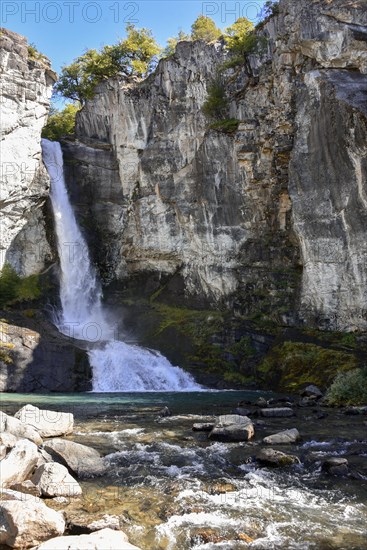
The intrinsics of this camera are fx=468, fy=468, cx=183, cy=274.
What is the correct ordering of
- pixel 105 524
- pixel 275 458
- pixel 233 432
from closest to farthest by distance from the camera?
pixel 105 524, pixel 275 458, pixel 233 432

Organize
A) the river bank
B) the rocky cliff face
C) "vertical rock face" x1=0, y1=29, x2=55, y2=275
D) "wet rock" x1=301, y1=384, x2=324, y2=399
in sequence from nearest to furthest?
the river bank < "wet rock" x1=301, y1=384, x2=324, y2=399 < the rocky cliff face < "vertical rock face" x1=0, y1=29, x2=55, y2=275

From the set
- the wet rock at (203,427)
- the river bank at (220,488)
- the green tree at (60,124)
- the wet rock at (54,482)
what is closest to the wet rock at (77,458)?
the river bank at (220,488)

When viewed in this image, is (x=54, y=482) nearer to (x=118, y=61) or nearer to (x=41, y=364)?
(x=41, y=364)

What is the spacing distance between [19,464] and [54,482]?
620 mm

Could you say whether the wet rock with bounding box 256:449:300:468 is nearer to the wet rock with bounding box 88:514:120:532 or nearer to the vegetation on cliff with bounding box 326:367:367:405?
the wet rock with bounding box 88:514:120:532

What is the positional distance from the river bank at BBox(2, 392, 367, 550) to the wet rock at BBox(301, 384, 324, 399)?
5407 mm

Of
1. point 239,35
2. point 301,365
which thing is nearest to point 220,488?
point 301,365

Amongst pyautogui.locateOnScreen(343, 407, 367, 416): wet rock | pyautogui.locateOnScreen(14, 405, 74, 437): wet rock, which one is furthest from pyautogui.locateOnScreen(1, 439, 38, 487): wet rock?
pyautogui.locateOnScreen(343, 407, 367, 416): wet rock

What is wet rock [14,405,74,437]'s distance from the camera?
998 cm

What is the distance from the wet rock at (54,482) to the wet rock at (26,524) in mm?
1077

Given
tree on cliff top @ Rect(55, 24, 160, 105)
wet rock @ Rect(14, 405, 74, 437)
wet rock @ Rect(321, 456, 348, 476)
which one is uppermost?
tree on cliff top @ Rect(55, 24, 160, 105)

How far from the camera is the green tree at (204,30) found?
111 feet

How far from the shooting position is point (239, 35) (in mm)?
31078

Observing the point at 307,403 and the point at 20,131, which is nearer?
the point at 307,403
